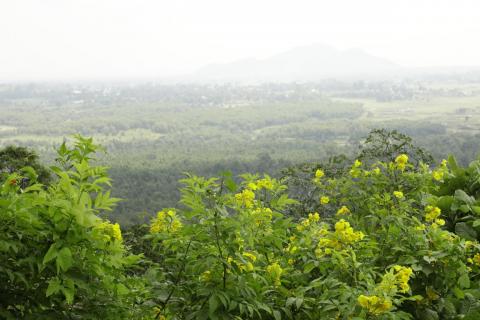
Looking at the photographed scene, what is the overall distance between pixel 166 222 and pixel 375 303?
1.10m

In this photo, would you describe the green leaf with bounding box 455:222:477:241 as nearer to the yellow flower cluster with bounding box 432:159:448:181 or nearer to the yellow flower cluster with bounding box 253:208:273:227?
the yellow flower cluster with bounding box 432:159:448:181

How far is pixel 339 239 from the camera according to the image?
2338mm

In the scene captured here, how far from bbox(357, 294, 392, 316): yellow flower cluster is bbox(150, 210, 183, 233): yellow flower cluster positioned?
99 centimetres

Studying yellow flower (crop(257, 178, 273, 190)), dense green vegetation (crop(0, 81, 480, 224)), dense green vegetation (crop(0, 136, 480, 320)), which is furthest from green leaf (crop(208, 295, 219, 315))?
dense green vegetation (crop(0, 81, 480, 224))

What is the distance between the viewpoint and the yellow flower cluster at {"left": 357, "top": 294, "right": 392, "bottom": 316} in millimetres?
1836

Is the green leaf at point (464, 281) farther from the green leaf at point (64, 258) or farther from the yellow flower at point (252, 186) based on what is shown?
the green leaf at point (64, 258)

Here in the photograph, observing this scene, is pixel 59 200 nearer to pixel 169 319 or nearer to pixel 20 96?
pixel 169 319

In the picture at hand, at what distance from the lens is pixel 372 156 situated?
7.87 metres

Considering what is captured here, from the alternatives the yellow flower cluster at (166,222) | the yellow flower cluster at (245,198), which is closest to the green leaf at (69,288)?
the yellow flower cluster at (166,222)

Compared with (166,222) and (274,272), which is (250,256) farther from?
(166,222)

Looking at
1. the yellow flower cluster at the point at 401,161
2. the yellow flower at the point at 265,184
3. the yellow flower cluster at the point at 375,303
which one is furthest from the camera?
the yellow flower cluster at the point at 401,161

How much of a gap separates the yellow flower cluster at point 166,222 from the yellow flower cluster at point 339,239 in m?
0.68

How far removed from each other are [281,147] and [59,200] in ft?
185

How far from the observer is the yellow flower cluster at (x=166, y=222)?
250 cm
